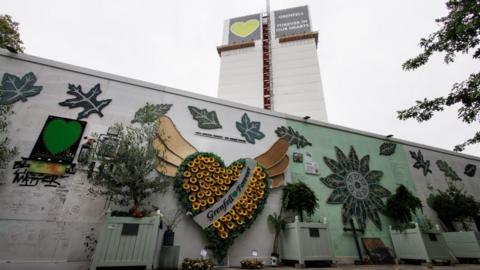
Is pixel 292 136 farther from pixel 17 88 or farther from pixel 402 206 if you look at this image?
pixel 17 88

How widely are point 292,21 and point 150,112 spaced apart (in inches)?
788

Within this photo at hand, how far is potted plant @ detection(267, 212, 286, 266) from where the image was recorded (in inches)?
185

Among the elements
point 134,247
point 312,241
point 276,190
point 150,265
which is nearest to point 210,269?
point 150,265

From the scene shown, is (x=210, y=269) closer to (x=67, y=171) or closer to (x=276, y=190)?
(x=276, y=190)

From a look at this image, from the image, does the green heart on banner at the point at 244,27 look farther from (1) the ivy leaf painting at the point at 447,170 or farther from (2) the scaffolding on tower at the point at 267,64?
(1) the ivy leaf painting at the point at 447,170

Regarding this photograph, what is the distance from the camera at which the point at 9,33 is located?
27.1 feet

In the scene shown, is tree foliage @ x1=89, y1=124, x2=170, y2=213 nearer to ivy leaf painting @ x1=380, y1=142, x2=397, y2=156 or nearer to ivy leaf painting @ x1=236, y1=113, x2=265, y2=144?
ivy leaf painting @ x1=236, y1=113, x2=265, y2=144

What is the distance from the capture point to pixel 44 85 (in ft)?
15.7

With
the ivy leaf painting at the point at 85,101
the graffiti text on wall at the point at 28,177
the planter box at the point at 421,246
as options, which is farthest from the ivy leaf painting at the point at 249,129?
the planter box at the point at 421,246

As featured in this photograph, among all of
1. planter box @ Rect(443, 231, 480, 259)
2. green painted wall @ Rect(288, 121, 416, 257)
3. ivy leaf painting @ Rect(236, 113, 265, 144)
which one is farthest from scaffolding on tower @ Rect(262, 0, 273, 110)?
planter box @ Rect(443, 231, 480, 259)

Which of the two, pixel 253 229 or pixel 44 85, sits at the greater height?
pixel 44 85

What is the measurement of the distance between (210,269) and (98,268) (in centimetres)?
166

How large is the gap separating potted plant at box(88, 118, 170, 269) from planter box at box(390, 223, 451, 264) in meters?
5.92

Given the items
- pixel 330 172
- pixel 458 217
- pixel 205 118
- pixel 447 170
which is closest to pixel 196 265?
pixel 205 118
